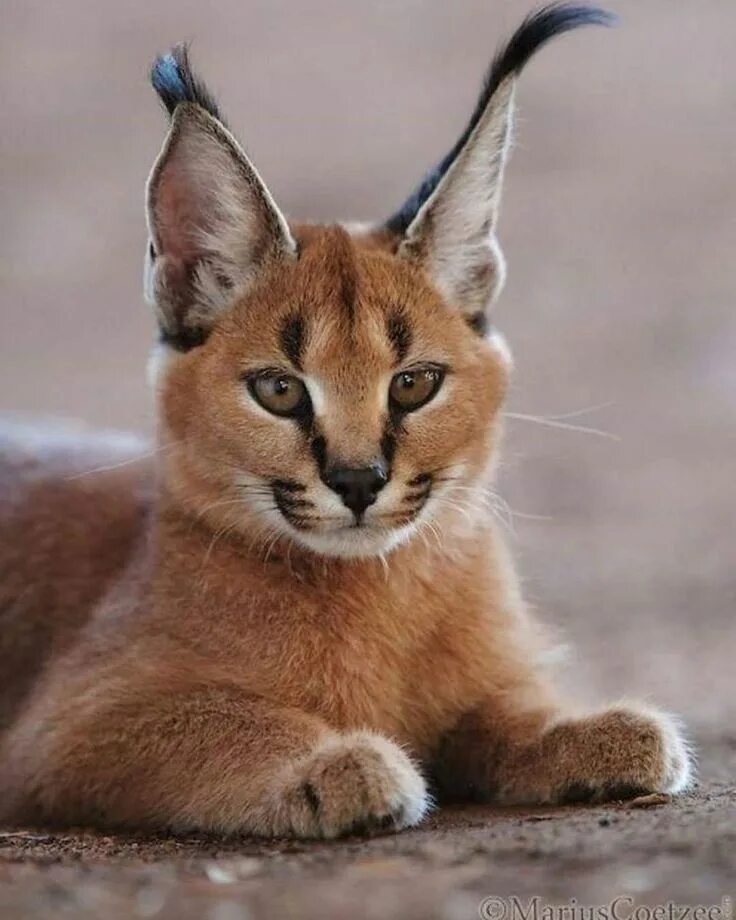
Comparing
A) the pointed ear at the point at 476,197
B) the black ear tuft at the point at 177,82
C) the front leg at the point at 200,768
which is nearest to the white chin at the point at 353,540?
the front leg at the point at 200,768

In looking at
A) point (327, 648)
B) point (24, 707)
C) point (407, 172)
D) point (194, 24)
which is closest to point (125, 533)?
point (24, 707)

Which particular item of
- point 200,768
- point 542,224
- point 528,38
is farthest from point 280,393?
point 542,224

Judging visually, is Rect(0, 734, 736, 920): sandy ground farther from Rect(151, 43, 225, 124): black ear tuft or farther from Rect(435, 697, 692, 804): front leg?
Rect(151, 43, 225, 124): black ear tuft

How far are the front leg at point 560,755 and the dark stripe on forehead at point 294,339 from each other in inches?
43.2

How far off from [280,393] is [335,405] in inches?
7.4

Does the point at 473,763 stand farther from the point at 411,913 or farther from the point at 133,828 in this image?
the point at 411,913

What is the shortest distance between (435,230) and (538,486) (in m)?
4.91

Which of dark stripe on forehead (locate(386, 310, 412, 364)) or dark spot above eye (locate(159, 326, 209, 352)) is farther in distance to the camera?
dark spot above eye (locate(159, 326, 209, 352))

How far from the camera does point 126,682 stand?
4.81 metres

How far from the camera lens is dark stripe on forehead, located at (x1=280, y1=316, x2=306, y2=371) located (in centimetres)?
473

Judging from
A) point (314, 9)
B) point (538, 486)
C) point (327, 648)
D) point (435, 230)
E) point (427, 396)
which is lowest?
point (538, 486)

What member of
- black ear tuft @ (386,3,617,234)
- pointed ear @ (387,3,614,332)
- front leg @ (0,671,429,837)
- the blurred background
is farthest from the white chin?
the blurred background

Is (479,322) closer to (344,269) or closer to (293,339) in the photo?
(344,269)

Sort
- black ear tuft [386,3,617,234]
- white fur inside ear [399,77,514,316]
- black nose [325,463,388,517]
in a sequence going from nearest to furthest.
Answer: black nose [325,463,388,517], black ear tuft [386,3,617,234], white fur inside ear [399,77,514,316]
